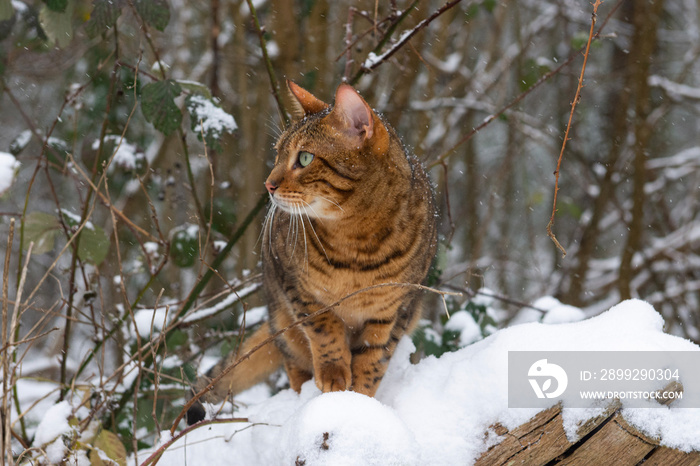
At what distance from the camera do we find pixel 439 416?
168 centimetres

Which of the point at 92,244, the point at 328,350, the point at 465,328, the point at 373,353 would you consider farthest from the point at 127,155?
the point at 465,328

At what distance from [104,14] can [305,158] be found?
3.44 feet

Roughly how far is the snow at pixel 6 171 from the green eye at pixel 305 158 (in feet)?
3.15

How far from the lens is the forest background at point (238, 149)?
230 cm

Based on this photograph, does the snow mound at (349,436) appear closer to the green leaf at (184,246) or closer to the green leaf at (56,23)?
the green leaf at (184,246)

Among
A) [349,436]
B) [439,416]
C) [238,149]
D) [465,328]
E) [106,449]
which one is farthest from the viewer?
[238,149]

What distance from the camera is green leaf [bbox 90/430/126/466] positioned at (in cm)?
187

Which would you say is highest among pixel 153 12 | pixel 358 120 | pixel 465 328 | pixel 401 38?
pixel 153 12

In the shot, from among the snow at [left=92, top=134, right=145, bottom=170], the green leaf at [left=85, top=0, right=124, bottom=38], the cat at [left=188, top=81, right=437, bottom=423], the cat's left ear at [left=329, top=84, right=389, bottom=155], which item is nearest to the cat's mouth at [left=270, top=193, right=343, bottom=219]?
the cat at [left=188, top=81, right=437, bottom=423]

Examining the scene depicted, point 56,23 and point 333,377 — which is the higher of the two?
point 56,23

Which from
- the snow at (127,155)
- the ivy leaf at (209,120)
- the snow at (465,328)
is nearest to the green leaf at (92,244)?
the snow at (127,155)

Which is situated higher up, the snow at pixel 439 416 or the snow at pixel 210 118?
the snow at pixel 210 118

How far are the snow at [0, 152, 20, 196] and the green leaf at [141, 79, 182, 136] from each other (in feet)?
1.58

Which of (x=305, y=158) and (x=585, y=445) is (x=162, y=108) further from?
(x=585, y=445)
